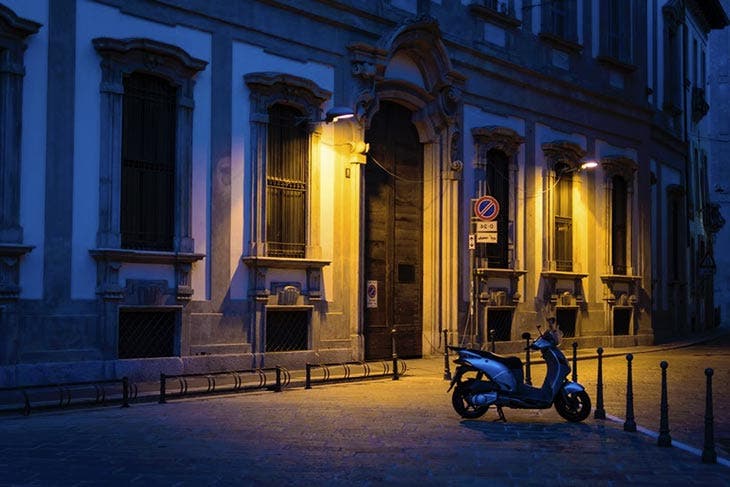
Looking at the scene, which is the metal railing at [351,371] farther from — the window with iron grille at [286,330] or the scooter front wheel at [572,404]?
the scooter front wheel at [572,404]

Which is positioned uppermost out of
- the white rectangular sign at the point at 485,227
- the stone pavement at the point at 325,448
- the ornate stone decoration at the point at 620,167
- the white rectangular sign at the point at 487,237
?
the ornate stone decoration at the point at 620,167

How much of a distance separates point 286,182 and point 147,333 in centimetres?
425

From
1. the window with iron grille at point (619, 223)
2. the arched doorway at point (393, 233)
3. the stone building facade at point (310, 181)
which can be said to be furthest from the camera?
the window with iron grille at point (619, 223)

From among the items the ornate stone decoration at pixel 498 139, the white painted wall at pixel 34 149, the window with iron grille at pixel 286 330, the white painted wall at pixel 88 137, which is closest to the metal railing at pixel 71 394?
the white painted wall at pixel 34 149

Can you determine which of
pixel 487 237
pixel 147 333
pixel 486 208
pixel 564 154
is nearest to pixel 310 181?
pixel 486 208

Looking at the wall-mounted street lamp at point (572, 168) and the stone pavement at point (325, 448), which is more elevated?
the wall-mounted street lamp at point (572, 168)

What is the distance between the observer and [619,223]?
96.9 feet

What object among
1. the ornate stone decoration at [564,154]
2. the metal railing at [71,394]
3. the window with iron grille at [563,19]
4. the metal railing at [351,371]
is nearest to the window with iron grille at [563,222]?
the ornate stone decoration at [564,154]

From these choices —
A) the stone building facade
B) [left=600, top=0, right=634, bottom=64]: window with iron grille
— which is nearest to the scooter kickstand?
the stone building facade

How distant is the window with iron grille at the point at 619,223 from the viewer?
29.2 meters

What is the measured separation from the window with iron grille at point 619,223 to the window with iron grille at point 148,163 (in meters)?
16.3

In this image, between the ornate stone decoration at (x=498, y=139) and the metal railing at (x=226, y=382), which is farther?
the ornate stone decoration at (x=498, y=139)

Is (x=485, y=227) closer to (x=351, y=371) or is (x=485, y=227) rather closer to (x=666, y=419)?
(x=351, y=371)

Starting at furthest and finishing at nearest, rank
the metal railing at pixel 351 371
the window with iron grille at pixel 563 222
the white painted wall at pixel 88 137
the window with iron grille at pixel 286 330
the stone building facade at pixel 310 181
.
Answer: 1. the window with iron grille at pixel 563 222
2. the window with iron grille at pixel 286 330
3. the metal railing at pixel 351 371
4. the white painted wall at pixel 88 137
5. the stone building facade at pixel 310 181
